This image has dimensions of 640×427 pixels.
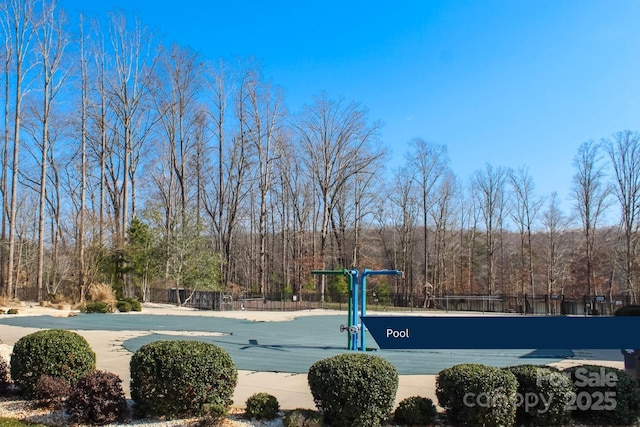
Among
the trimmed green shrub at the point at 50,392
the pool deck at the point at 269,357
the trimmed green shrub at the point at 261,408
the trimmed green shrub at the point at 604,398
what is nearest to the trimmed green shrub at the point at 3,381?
the trimmed green shrub at the point at 50,392

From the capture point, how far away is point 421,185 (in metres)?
47.3

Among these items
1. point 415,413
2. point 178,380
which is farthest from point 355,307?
point 178,380

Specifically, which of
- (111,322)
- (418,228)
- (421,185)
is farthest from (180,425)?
(418,228)

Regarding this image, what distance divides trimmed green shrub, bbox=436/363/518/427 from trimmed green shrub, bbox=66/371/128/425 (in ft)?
12.8

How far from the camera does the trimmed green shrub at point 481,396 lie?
5504mm

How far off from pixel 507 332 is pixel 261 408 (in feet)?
10.2

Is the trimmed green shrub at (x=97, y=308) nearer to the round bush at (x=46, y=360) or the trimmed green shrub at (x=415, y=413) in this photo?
the round bush at (x=46, y=360)

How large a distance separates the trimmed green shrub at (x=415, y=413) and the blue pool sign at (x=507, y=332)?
A: 2.11ft

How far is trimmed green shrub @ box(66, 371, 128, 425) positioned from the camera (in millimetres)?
5984

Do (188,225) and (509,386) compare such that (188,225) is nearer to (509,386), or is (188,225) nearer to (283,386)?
(283,386)

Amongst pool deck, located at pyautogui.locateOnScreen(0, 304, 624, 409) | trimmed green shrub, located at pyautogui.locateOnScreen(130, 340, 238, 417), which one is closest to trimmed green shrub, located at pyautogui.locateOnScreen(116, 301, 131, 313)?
pool deck, located at pyautogui.locateOnScreen(0, 304, 624, 409)

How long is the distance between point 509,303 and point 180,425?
3453 centimetres

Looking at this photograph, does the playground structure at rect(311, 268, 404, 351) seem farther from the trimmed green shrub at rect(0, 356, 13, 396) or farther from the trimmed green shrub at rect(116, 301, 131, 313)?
the trimmed green shrub at rect(116, 301, 131, 313)

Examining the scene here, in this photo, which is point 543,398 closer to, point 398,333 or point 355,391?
point 398,333
